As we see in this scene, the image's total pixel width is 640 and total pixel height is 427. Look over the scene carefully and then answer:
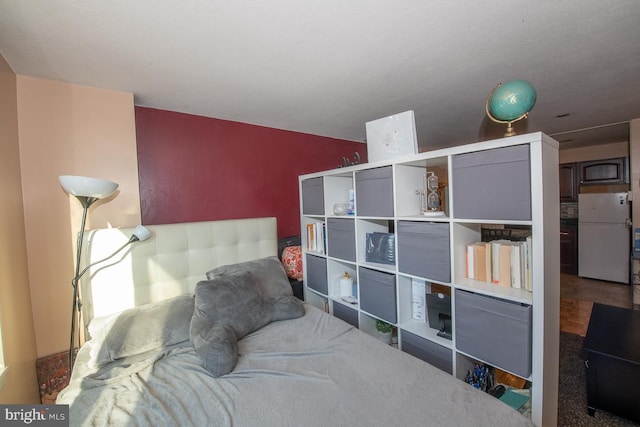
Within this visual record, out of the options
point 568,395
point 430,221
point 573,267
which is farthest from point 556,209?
point 573,267

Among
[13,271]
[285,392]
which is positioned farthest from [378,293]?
[13,271]

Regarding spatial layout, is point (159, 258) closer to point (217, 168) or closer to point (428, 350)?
point (217, 168)

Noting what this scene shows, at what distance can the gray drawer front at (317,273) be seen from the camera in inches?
102

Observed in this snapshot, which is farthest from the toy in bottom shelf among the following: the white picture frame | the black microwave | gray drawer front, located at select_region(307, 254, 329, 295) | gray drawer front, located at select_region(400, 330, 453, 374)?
the black microwave

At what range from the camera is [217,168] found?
2.58 meters

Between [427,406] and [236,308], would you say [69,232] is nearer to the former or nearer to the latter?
[236,308]

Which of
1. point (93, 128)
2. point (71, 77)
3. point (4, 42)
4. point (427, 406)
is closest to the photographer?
point (427, 406)

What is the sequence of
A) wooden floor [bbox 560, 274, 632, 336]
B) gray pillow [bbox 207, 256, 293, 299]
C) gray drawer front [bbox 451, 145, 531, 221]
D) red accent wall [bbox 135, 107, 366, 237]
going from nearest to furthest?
1. gray drawer front [bbox 451, 145, 531, 221]
2. gray pillow [bbox 207, 256, 293, 299]
3. red accent wall [bbox 135, 107, 366, 237]
4. wooden floor [bbox 560, 274, 632, 336]

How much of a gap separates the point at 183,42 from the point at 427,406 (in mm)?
2076

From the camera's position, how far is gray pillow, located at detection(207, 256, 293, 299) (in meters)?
2.13

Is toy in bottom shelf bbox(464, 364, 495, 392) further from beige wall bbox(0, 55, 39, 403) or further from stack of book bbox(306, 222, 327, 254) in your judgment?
beige wall bbox(0, 55, 39, 403)

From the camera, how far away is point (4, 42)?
53.4 inches

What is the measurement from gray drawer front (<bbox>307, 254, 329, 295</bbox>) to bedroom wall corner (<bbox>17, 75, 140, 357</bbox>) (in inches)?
63.7

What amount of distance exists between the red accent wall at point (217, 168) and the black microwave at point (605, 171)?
4.76 metres
